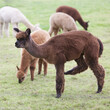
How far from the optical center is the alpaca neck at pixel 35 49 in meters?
6.39

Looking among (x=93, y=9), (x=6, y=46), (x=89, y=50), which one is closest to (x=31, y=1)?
(x=93, y=9)

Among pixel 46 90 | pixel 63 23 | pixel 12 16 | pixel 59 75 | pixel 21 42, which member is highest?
pixel 21 42

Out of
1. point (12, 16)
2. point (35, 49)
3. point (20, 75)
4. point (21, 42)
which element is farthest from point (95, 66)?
point (12, 16)

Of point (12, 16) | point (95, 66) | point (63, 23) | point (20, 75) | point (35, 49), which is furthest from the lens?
point (12, 16)

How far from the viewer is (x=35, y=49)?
6.48 metres

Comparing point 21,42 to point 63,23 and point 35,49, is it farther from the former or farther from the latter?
point 63,23

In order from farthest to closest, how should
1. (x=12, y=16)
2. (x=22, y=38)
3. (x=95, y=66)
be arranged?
(x=12, y=16), (x=95, y=66), (x=22, y=38)

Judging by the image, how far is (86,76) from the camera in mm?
8664

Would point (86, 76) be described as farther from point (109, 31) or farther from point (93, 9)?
point (93, 9)

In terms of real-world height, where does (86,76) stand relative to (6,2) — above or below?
above

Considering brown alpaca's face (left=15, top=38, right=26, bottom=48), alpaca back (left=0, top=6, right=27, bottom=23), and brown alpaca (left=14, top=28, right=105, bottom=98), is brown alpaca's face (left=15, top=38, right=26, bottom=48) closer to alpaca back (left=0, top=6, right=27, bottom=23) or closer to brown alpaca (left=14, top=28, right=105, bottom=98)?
brown alpaca (left=14, top=28, right=105, bottom=98)

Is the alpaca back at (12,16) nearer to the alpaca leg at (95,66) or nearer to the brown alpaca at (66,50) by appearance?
the brown alpaca at (66,50)

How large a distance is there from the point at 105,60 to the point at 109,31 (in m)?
6.55

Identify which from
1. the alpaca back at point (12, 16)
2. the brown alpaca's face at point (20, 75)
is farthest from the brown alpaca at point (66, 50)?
the alpaca back at point (12, 16)
